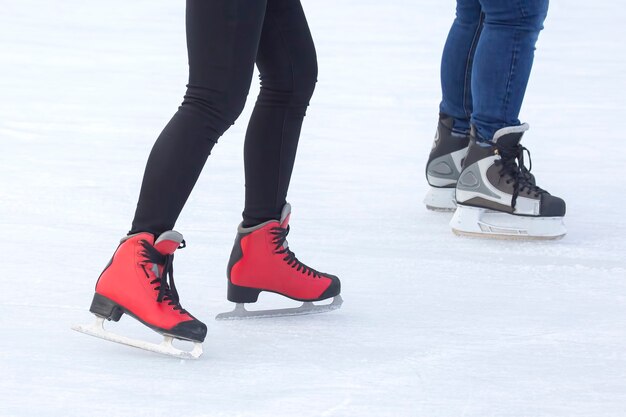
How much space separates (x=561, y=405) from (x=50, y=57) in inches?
160

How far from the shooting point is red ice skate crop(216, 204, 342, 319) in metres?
1.98

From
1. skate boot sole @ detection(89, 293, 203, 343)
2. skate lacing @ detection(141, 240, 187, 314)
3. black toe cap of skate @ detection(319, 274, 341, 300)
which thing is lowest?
skate boot sole @ detection(89, 293, 203, 343)

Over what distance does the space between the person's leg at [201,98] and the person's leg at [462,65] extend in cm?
117

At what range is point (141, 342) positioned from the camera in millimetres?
1773

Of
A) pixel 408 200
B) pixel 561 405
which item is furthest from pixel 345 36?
pixel 561 405

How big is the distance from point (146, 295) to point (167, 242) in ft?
0.28

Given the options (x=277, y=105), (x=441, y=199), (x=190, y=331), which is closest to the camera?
(x=190, y=331)

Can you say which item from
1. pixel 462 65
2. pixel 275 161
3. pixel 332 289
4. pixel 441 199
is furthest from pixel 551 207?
pixel 275 161

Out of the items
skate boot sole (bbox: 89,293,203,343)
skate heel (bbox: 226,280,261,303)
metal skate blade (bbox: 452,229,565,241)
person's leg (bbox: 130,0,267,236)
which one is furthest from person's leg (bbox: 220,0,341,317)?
metal skate blade (bbox: 452,229,565,241)

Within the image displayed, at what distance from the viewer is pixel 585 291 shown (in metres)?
2.22

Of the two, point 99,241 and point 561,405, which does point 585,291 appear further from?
point 99,241

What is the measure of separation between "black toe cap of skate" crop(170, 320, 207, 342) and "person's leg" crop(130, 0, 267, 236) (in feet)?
0.47

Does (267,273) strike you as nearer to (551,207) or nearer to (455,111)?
(551,207)

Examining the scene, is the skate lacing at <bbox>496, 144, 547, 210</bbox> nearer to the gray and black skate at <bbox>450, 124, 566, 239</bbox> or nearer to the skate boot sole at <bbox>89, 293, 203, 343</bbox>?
the gray and black skate at <bbox>450, 124, 566, 239</bbox>
